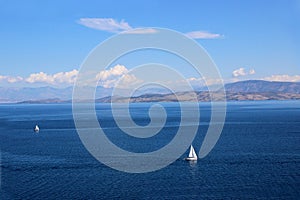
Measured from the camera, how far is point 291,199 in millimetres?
60031

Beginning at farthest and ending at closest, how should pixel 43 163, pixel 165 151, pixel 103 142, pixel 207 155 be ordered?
1. pixel 103 142
2. pixel 165 151
3. pixel 207 155
4. pixel 43 163

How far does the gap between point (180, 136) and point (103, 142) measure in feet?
97.9

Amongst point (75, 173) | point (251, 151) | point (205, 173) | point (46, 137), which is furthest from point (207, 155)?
point (46, 137)

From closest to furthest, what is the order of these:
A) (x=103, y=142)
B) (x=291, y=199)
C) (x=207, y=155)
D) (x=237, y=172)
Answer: (x=291, y=199), (x=237, y=172), (x=207, y=155), (x=103, y=142)

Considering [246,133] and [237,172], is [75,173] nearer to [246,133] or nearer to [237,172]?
[237,172]

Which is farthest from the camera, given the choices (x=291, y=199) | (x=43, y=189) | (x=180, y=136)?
(x=180, y=136)

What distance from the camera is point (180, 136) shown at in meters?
146

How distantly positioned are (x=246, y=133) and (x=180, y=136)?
24.8 metres

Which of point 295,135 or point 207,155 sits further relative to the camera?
point 295,135

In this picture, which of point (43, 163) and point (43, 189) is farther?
point (43, 163)

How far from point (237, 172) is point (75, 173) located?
3159 centimetres

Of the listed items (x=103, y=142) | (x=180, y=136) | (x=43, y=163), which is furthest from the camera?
(x=180, y=136)

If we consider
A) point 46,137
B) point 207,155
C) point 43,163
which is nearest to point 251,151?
point 207,155

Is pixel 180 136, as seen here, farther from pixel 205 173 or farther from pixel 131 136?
pixel 205 173
